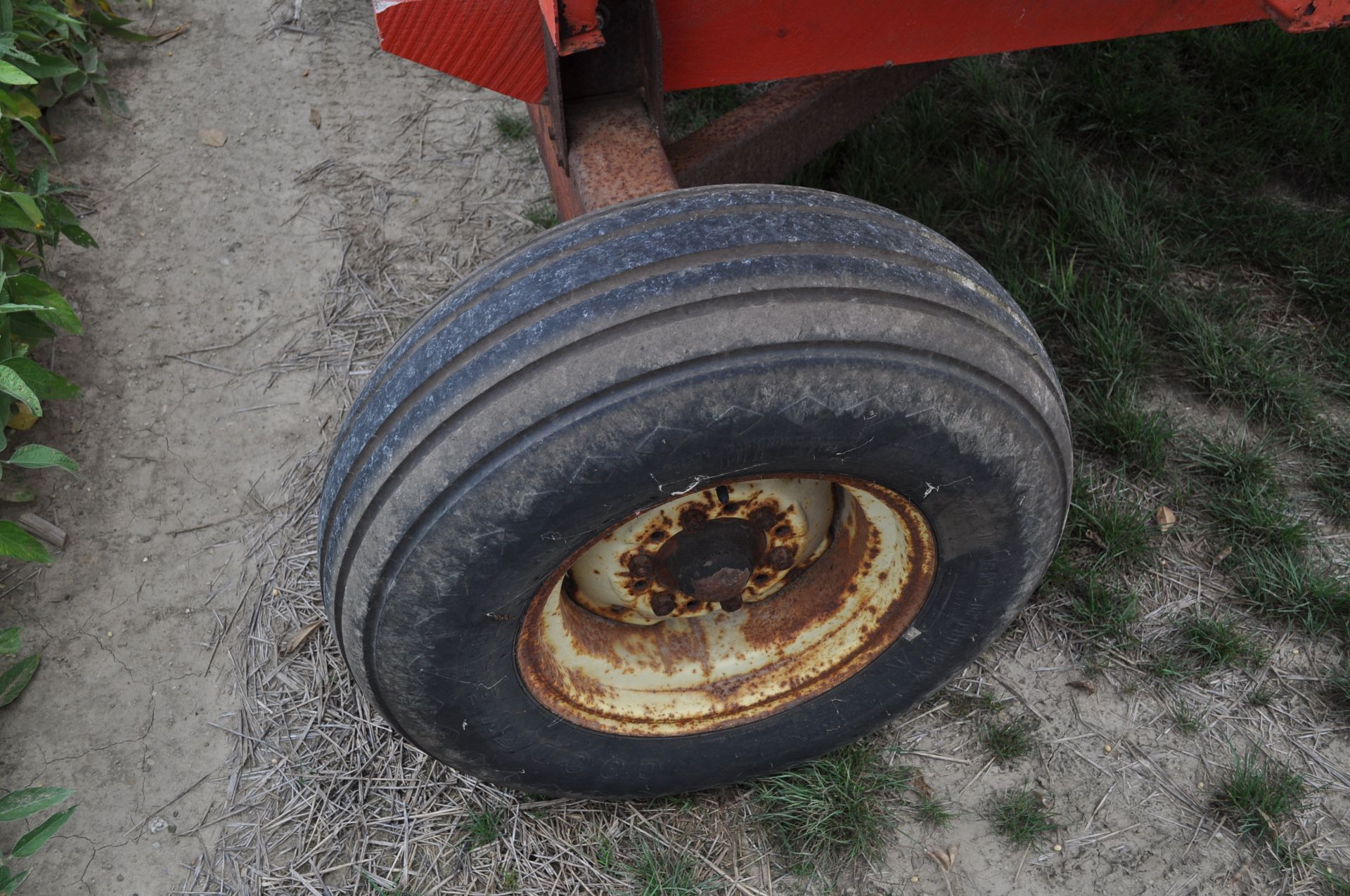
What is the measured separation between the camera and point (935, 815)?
2178mm

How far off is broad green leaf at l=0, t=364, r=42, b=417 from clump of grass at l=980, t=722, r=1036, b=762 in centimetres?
217

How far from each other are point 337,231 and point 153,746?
5.48 feet

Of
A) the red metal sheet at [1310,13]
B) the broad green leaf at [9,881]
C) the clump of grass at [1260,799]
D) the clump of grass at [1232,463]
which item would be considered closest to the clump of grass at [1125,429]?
the clump of grass at [1232,463]

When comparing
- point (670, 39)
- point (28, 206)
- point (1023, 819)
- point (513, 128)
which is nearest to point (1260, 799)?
point (1023, 819)

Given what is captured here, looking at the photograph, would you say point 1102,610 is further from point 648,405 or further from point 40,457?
point 40,457

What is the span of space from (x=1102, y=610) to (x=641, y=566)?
1.21 m

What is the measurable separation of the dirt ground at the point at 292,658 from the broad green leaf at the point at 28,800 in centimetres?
21

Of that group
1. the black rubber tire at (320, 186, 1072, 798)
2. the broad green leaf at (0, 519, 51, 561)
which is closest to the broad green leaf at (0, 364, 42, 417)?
the broad green leaf at (0, 519, 51, 561)

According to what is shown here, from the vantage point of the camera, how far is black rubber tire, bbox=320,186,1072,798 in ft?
4.65

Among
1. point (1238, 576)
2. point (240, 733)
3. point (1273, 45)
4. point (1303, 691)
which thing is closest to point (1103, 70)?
point (1273, 45)

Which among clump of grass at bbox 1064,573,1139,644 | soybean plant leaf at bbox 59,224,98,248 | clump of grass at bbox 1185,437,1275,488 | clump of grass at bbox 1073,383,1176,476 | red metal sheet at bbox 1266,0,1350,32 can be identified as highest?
red metal sheet at bbox 1266,0,1350,32

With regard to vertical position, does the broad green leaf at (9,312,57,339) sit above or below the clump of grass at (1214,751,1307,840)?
above

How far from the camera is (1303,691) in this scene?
2.34 m

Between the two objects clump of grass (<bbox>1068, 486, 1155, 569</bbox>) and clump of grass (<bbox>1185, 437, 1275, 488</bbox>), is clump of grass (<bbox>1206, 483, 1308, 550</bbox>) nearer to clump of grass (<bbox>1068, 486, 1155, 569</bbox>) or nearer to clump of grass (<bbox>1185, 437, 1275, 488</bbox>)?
clump of grass (<bbox>1185, 437, 1275, 488</bbox>)
